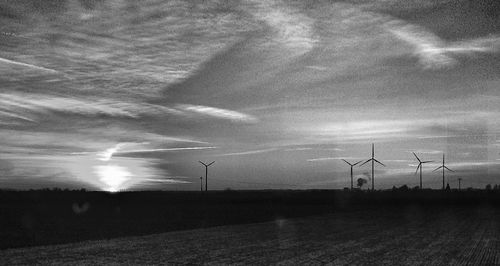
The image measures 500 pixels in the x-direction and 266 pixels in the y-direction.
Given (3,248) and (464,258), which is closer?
(464,258)

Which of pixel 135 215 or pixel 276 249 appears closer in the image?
pixel 276 249

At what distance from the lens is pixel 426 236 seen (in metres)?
33.9

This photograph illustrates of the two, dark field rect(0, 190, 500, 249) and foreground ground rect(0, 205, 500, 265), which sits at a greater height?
foreground ground rect(0, 205, 500, 265)

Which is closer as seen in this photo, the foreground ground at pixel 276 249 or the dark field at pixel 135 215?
the foreground ground at pixel 276 249

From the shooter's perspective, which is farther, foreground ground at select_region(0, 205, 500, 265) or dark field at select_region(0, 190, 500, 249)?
dark field at select_region(0, 190, 500, 249)

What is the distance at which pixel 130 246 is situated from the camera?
27125mm

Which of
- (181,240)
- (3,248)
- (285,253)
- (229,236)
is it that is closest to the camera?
(285,253)

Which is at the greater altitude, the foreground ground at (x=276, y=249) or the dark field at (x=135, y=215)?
the foreground ground at (x=276, y=249)

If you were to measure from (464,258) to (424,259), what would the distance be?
1.86 m

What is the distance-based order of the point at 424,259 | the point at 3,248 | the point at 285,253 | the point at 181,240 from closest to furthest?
the point at 424,259
the point at 285,253
the point at 3,248
the point at 181,240

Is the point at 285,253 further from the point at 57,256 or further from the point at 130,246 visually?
the point at 57,256

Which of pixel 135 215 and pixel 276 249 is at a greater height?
pixel 276 249

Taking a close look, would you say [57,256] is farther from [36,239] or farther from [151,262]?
[36,239]

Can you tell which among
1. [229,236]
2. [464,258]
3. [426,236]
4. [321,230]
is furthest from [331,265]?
[321,230]
